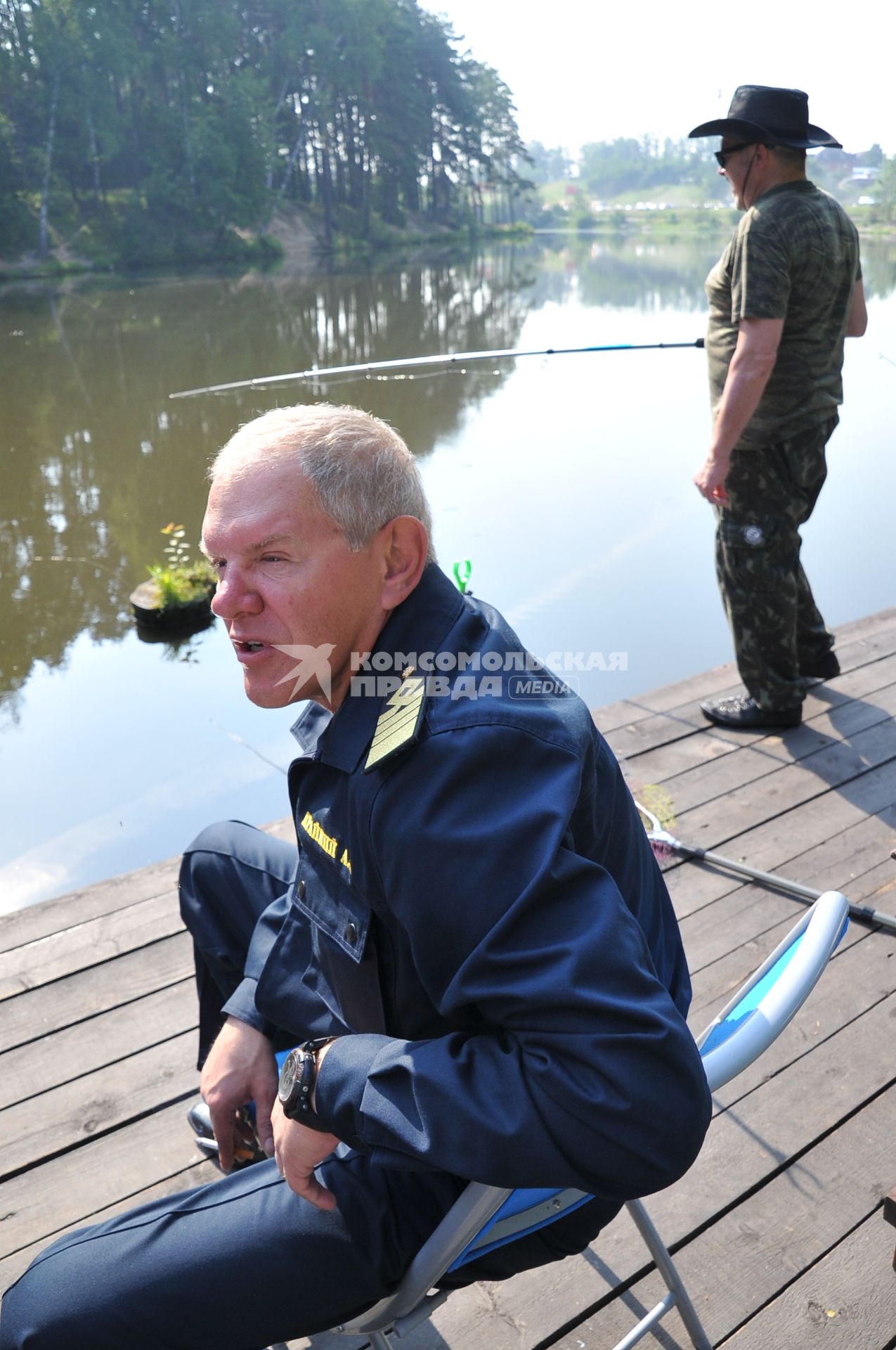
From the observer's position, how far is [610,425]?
1031 cm

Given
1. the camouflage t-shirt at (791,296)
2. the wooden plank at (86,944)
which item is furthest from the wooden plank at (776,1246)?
the camouflage t-shirt at (791,296)

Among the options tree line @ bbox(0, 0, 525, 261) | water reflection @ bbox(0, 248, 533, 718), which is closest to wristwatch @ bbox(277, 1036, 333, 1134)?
water reflection @ bbox(0, 248, 533, 718)

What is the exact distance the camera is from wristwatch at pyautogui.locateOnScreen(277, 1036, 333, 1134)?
1.00 metres

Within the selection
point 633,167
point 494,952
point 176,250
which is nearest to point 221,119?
point 176,250

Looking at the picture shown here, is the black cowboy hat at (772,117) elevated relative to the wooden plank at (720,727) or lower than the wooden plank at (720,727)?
elevated

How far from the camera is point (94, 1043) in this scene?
2061mm

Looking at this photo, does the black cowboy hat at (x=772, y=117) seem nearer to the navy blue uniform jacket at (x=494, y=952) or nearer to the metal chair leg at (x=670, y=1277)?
the navy blue uniform jacket at (x=494, y=952)

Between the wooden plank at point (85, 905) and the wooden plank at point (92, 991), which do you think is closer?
the wooden plank at point (92, 991)

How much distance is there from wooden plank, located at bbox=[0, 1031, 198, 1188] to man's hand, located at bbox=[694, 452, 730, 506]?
2017 millimetres

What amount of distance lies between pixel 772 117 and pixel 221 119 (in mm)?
38238

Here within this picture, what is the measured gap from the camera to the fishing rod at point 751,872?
7.61 ft

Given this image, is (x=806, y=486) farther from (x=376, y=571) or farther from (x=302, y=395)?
(x=302, y=395)

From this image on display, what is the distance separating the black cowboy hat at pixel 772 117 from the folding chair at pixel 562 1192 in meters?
2.33

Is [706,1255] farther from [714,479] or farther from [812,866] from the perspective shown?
[714,479]
